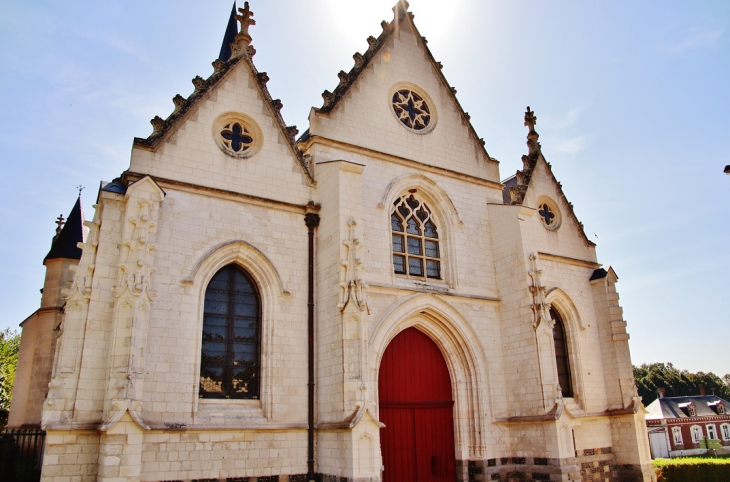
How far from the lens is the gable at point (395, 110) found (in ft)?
44.2

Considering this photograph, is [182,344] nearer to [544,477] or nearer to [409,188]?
[409,188]

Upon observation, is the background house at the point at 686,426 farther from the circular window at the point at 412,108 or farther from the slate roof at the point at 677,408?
the circular window at the point at 412,108

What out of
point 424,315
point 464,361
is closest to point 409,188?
point 424,315

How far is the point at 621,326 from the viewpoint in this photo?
15.9 m

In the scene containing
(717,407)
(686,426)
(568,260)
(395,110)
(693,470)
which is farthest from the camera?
(717,407)

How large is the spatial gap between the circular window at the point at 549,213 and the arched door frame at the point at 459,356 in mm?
5344

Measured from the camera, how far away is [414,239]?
13.8 metres

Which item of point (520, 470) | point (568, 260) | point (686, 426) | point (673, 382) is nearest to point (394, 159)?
point (568, 260)

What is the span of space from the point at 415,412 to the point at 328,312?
11.2 ft

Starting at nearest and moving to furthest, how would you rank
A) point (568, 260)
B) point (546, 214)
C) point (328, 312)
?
point (328, 312)
point (568, 260)
point (546, 214)

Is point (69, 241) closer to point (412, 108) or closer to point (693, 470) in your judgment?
point (412, 108)

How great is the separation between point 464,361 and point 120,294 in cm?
786

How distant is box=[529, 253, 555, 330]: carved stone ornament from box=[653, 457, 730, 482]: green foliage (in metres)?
7.88

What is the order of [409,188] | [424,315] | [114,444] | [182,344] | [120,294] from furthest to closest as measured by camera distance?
[409,188] → [424,315] → [182,344] → [120,294] → [114,444]
